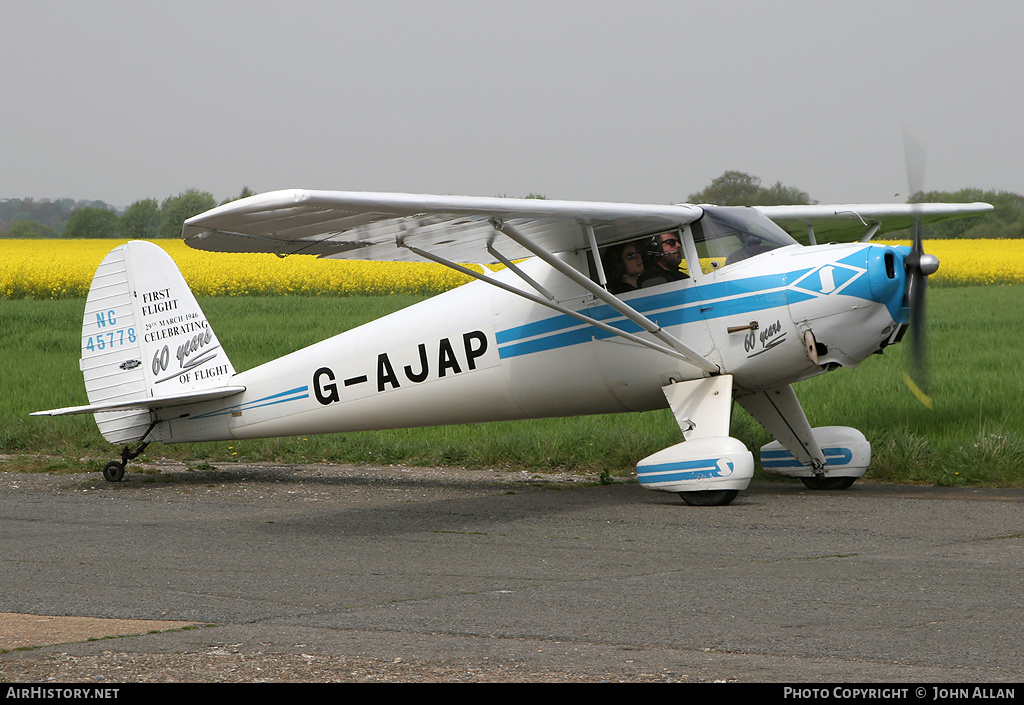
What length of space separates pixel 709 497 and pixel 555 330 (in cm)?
223

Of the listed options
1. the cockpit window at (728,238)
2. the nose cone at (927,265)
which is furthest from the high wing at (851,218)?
the nose cone at (927,265)

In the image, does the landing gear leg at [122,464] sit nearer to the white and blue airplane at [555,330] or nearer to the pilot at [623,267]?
the white and blue airplane at [555,330]

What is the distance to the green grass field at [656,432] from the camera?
1131 centimetres

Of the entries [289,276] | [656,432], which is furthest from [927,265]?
[289,276]

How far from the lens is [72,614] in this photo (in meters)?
5.67

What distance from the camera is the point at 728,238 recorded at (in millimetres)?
10062

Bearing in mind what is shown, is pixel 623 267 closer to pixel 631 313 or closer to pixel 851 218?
pixel 631 313

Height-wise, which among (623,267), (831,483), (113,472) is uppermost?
(623,267)

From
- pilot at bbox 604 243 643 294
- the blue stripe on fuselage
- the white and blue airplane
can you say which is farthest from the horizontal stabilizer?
pilot at bbox 604 243 643 294

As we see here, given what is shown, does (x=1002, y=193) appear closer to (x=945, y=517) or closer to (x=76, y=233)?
(x=945, y=517)

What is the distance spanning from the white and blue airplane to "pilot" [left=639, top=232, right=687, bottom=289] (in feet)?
0.04

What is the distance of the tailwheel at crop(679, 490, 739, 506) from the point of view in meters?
9.36

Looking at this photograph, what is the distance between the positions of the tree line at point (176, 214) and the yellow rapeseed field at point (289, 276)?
2.52 metres

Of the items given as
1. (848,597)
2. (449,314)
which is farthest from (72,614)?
(449,314)
